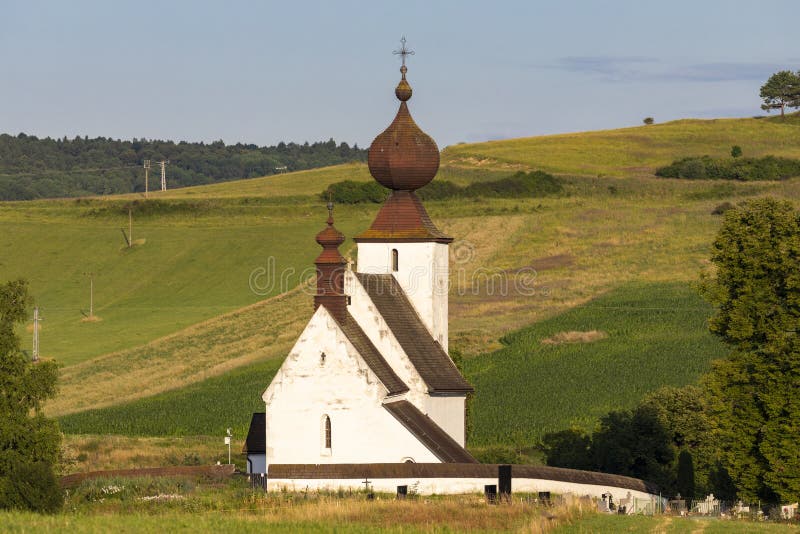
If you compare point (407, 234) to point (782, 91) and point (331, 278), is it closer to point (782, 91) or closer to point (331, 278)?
point (331, 278)

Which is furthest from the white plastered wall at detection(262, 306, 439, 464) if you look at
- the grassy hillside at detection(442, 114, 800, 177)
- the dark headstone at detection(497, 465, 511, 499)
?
the grassy hillside at detection(442, 114, 800, 177)

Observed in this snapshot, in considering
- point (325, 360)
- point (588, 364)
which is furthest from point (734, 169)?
point (325, 360)

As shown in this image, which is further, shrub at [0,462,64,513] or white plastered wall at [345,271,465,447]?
white plastered wall at [345,271,465,447]

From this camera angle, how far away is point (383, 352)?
159 ft

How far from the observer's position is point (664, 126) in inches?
6540

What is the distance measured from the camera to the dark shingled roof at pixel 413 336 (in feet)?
161

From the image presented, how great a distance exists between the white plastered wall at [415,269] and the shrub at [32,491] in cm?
1743

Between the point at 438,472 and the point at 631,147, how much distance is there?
113 m

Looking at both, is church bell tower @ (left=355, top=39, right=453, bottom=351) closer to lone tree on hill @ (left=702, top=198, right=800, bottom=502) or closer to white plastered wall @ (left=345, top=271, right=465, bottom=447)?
white plastered wall @ (left=345, top=271, right=465, bottom=447)

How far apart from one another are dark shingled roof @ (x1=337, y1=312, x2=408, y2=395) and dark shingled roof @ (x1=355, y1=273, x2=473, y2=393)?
1190 millimetres

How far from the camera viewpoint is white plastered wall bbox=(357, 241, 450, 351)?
51938 millimetres

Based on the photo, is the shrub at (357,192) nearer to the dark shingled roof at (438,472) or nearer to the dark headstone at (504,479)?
the dark shingled roof at (438,472)

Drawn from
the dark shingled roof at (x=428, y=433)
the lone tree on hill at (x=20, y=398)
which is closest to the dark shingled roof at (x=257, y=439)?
the dark shingled roof at (x=428, y=433)

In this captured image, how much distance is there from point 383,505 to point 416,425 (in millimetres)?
8418
